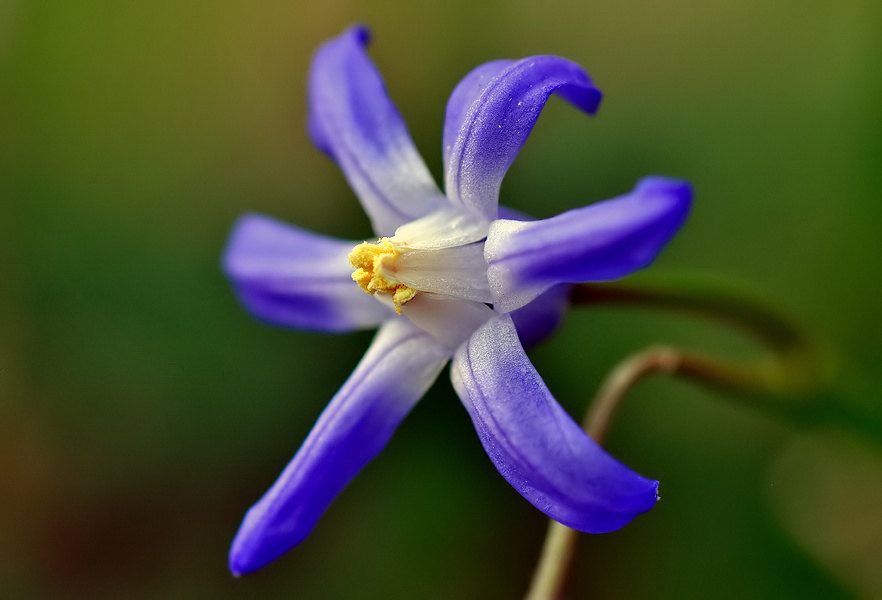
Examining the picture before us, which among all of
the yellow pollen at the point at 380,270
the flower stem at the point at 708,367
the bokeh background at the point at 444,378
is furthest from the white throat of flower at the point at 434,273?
the bokeh background at the point at 444,378

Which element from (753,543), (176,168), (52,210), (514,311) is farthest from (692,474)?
(52,210)

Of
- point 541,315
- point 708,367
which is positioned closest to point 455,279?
point 541,315

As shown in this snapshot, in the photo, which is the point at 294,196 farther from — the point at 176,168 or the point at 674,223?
the point at 674,223

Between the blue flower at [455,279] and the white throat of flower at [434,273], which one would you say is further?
the white throat of flower at [434,273]

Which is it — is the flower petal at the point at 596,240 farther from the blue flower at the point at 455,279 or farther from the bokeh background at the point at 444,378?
the bokeh background at the point at 444,378

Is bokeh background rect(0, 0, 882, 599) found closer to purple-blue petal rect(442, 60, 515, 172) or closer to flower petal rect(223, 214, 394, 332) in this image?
flower petal rect(223, 214, 394, 332)

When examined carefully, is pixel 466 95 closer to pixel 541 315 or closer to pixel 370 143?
pixel 370 143

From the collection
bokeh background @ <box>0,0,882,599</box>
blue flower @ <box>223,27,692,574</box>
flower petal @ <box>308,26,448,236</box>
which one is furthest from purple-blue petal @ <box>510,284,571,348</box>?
bokeh background @ <box>0,0,882,599</box>
